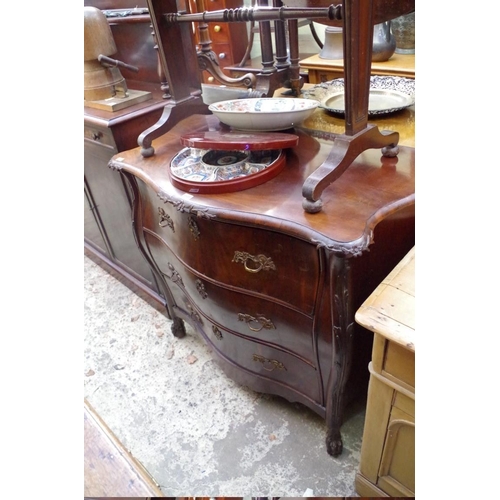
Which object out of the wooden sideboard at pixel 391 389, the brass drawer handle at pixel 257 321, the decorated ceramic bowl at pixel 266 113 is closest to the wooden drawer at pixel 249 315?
the brass drawer handle at pixel 257 321

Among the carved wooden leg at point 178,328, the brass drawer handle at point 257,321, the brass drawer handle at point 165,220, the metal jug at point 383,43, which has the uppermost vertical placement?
the metal jug at point 383,43

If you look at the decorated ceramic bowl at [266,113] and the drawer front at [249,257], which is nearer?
the drawer front at [249,257]

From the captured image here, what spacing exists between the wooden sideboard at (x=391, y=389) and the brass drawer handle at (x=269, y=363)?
0.88ft

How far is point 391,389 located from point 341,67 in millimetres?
1325

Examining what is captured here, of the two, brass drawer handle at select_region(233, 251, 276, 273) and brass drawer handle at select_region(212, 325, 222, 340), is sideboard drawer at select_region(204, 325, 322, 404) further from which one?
brass drawer handle at select_region(233, 251, 276, 273)

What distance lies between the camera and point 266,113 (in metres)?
0.92

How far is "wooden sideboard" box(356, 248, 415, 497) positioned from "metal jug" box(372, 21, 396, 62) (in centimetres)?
104

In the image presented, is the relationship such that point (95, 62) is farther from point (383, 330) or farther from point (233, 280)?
point (383, 330)

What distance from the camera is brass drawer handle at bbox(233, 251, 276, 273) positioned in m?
0.85

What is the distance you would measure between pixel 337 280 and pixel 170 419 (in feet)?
2.99

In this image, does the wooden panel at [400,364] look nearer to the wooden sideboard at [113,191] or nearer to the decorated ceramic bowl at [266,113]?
the decorated ceramic bowl at [266,113]

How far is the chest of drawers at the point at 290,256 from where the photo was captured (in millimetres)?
752

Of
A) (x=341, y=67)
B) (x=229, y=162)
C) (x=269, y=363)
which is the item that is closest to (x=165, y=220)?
(x=229, y=162)
